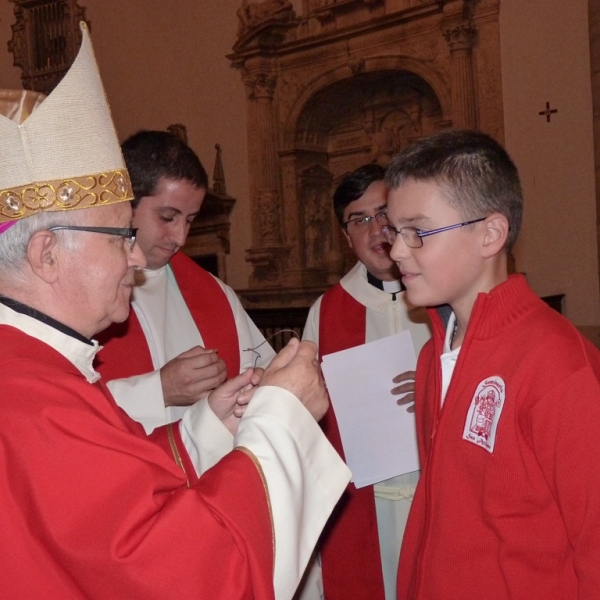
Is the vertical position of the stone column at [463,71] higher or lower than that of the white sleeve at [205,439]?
higher

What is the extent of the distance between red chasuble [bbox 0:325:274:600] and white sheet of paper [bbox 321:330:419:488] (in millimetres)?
1228

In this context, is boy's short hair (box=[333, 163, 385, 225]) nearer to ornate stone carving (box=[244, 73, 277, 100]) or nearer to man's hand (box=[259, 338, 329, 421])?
man's hand (box=[259, 338, 329, 421])

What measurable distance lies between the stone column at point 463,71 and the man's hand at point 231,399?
717 centimetres

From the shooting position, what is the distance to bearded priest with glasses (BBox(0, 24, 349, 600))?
46.7 inches

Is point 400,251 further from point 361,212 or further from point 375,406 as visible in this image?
point 361,212

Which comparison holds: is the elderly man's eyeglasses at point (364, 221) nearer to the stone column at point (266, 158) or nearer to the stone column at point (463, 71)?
the stone column at point (463, 71)

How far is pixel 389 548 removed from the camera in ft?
9.26

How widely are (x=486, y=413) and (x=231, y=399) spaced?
26.3 inches

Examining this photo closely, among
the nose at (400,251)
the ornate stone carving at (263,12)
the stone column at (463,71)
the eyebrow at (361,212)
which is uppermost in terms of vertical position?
the ornate stone carving at (263,12)

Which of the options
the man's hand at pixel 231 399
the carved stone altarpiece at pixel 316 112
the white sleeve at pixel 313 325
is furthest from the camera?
the carved stone altarpiece at pixel 316 112

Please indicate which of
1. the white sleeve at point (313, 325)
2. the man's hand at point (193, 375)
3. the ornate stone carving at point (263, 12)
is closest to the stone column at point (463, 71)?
the ornate stone carving at point (263, 12)

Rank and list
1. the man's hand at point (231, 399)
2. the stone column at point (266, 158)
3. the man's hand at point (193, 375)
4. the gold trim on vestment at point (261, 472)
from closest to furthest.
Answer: the gold trim on vestment at point (261, 472) < the man's hand at point (231, 399) < the man's hand at point (193, 375) < the stone column at point (266, 158)

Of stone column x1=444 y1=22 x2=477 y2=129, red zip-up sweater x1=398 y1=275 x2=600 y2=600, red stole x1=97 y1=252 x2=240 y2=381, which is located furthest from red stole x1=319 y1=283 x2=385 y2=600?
stone column x1=444 y1=22 x2=477 y2=129

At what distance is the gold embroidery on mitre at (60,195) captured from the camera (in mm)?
1426
